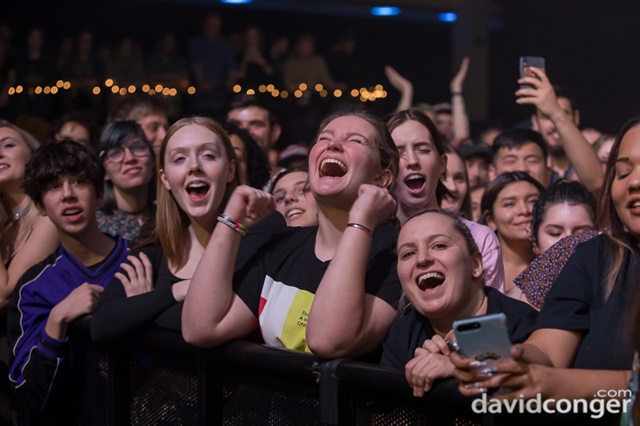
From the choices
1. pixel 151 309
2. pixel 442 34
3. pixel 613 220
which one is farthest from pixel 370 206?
pixel 442 34

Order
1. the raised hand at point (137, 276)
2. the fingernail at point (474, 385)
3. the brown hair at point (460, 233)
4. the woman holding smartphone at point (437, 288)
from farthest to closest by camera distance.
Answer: the raised hand at point (137, 276), the brown hair at point (460, 233), the woman holding smartphone at point (437, 288), the fingernail at point (474, 385)

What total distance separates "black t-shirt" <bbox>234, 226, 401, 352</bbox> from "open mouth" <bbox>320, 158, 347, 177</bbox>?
0.22 metres

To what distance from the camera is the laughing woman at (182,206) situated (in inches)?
146

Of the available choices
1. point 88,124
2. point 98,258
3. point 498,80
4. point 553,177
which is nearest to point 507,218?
point 553,177

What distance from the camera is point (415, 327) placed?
111 inches

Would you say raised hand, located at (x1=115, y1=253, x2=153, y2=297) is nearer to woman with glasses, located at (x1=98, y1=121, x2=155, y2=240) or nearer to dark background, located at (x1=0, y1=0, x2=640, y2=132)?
woman with glasses, located at (x1=98, y1=121, x2=155, y2=240)

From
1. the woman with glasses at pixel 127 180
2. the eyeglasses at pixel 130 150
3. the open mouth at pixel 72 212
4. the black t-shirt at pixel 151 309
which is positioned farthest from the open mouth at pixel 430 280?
the eyeglasses at pixel 130 150

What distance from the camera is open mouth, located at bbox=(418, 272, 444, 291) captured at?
2.74m

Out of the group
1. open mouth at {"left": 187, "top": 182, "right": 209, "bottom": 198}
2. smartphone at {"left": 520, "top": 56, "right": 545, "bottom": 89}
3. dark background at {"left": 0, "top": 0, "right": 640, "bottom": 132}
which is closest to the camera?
open mouth at {"left": 187, "top": 182, "right": 209, "bottom": 198}

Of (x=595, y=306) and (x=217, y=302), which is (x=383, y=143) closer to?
(x=217, y=302)

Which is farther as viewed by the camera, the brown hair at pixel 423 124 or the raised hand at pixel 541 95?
the raised hand at pixel 541 95

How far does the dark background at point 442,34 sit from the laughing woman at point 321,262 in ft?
26.5

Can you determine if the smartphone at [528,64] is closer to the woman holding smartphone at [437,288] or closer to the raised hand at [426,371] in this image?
the woman holding smartphone at [437,288]

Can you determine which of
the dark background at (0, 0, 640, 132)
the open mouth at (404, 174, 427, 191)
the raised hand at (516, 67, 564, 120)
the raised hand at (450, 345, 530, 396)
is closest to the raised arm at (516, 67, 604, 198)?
the raised hand at (516, 67, 564, 120)
